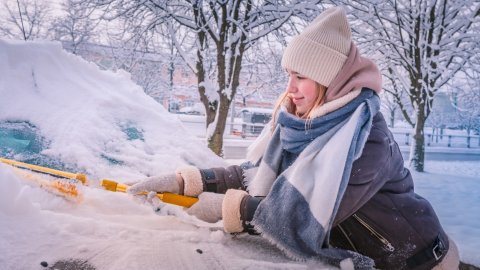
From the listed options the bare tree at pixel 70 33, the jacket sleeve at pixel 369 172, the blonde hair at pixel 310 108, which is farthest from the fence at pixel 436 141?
the jacket sleeve at pixel 369 172

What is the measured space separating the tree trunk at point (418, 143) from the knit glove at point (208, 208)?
981cm

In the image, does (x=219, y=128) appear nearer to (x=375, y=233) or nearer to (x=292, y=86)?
(x=292, y=86)

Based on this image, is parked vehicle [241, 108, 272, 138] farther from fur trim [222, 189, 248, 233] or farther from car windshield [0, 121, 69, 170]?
fur trim [222, 189, 248, 233]

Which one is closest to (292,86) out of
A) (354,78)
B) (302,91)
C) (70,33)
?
(302,91)

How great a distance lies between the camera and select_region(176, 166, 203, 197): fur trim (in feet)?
5.58

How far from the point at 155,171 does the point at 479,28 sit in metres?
10.0

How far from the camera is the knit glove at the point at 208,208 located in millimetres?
1493

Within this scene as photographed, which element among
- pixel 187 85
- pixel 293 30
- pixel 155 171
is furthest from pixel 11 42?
pixel 187 85

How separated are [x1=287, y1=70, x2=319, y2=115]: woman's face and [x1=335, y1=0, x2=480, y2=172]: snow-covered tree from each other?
787 cm

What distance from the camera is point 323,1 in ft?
21.7

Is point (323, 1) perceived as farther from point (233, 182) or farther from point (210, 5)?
point (233, 182)

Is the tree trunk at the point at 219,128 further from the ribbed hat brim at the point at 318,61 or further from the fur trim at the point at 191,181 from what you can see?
the ribbed hat brim at the point at 318,61

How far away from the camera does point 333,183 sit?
121 centimetres

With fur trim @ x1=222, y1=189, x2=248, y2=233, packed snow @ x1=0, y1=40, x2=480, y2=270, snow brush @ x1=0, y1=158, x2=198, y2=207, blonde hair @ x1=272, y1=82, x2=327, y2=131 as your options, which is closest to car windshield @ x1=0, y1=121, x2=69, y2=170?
packed snow @ x1=0, y1=40, x2=480, y2=270
